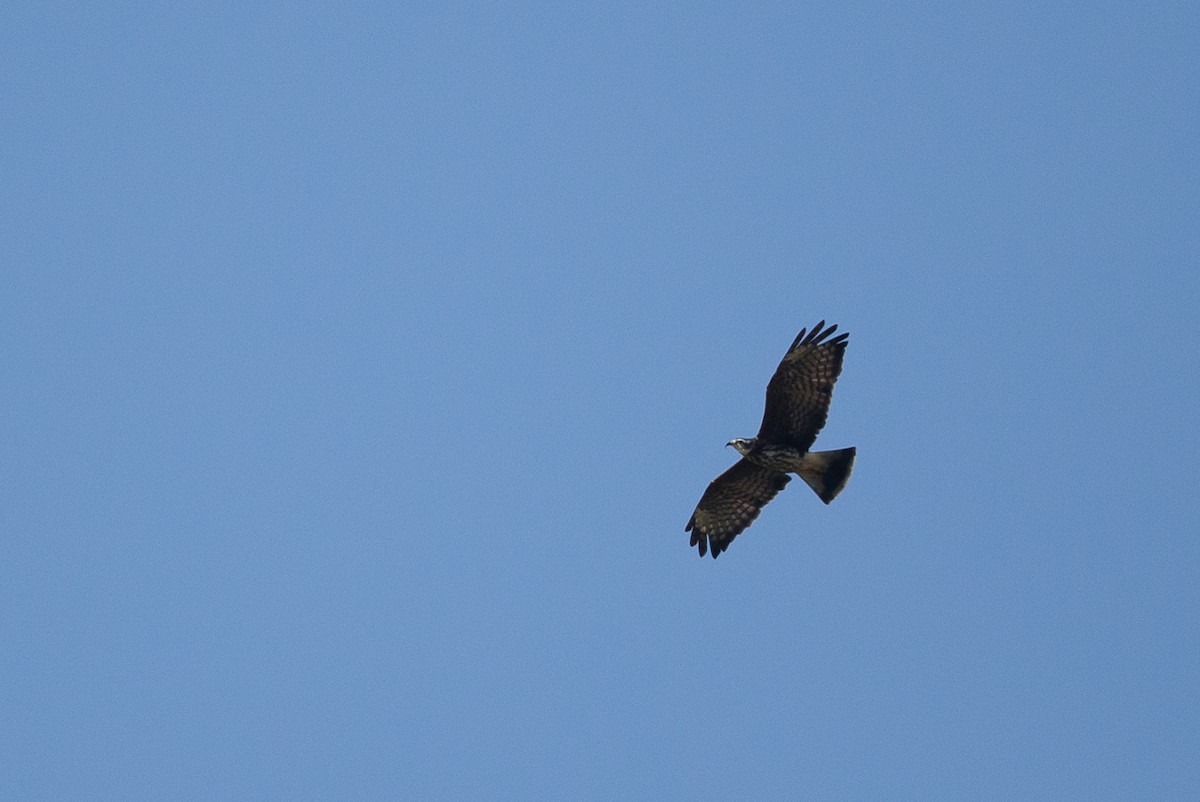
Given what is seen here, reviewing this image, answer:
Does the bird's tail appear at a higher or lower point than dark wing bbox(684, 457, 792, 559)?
lower

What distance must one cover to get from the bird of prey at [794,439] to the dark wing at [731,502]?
1 cm

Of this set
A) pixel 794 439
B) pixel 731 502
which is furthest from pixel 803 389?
pixel 731 502

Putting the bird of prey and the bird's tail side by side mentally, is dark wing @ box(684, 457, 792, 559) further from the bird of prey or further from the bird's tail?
the bird's tail

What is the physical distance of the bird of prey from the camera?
17125mm

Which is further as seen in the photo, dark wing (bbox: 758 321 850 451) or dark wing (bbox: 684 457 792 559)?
dark wing (bbox: 684 457 792 559)

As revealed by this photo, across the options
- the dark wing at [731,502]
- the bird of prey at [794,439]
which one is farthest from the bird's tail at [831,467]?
the dark wing at [731,502]

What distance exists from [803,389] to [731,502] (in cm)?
208

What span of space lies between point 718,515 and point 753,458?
1.28 m

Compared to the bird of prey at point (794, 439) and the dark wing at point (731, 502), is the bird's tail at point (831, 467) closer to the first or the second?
the bird of prey at point (794, 439)

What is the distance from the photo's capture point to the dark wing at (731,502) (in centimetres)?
1841

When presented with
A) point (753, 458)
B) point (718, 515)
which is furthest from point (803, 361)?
point (718, 515)

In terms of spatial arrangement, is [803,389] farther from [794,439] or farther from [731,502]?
[731,502]

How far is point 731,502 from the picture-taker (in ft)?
61.4

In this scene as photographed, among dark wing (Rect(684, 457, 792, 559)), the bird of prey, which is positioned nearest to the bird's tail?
the bird of prey
